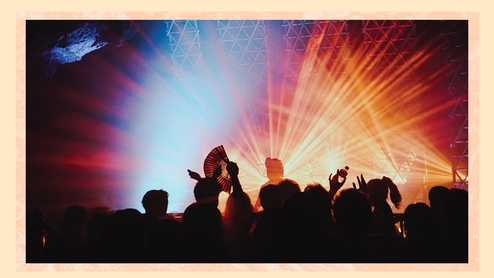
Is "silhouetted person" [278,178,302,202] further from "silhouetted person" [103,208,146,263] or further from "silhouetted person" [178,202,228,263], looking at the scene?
"silhouetted person" [103,208,146,263]

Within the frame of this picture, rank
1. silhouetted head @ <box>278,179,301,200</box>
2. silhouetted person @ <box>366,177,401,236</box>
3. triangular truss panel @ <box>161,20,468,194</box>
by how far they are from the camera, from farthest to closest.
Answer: triangular truss panel @ <box>161,20,468,194</box>
silhouetted head @ <box>278,179,301,200</box>
silhouetted person @ <box>366,177,401,236</box>

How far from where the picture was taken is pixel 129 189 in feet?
25.3

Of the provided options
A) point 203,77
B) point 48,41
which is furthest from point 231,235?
point 203,77

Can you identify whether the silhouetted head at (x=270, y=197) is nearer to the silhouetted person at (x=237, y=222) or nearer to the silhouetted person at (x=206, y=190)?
the silhouetted person at (x=237, y=222)

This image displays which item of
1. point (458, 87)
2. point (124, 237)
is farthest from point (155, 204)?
point (458, 87)

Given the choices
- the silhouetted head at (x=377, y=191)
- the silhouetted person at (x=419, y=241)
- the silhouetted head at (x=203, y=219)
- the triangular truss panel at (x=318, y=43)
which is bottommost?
the silhouetted person at (x=419, y=241)

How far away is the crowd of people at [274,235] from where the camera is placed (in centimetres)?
204

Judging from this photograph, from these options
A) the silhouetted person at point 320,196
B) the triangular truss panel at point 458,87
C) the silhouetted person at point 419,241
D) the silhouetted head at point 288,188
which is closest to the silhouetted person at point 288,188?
the silhouetted head at point 288,188

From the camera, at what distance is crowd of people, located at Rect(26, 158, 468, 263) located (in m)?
2.04

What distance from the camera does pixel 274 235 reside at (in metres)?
2.05

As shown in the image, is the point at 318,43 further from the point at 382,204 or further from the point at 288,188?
the point at 288,188

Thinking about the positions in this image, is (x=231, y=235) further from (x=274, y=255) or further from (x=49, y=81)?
(x=49, y=81)

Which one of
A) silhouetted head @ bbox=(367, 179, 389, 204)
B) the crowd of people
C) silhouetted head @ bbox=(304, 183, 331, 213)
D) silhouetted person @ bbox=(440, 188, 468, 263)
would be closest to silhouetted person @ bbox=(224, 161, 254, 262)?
the crowd of people

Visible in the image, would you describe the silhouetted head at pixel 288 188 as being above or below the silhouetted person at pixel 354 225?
above
